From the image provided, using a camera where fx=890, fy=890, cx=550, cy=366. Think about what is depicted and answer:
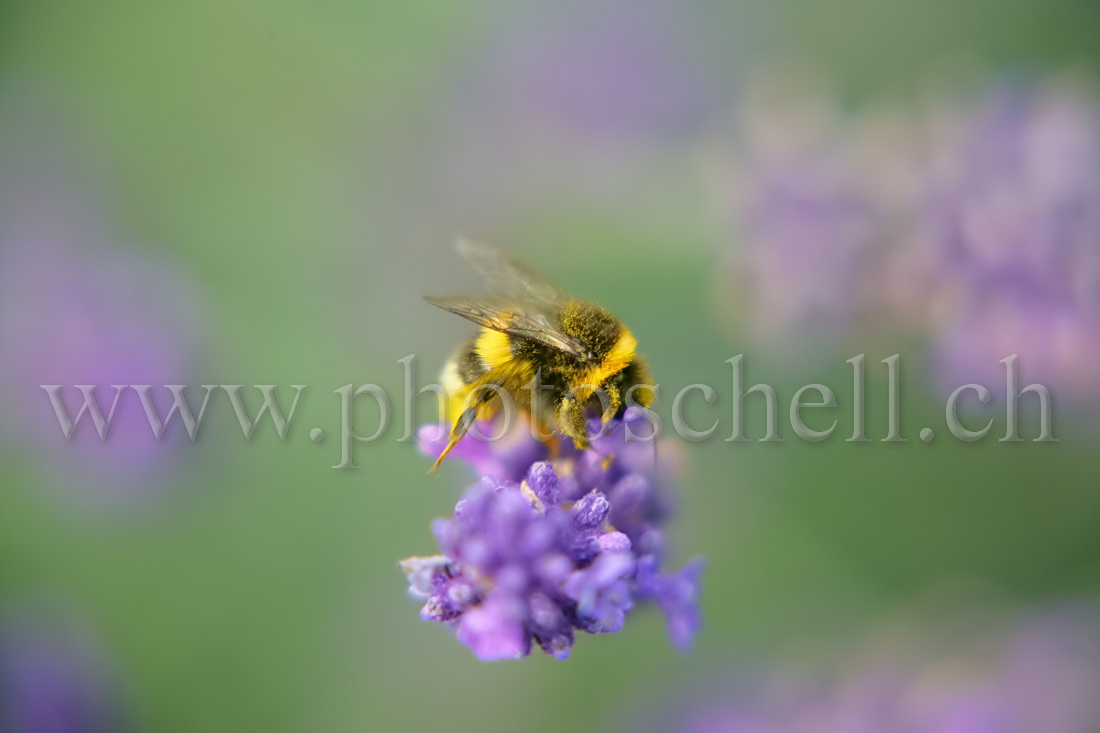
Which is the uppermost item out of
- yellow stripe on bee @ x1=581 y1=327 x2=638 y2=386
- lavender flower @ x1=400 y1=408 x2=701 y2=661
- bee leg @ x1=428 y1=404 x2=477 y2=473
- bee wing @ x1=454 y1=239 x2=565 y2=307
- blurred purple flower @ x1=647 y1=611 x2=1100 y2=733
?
bee wing @ x1=454 y1=239 x2=565 y2=307

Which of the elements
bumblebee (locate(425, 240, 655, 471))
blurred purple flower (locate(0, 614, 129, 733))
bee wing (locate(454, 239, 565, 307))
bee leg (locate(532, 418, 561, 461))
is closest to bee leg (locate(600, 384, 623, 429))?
bumblebee (locate(425, 240, 655, 471))

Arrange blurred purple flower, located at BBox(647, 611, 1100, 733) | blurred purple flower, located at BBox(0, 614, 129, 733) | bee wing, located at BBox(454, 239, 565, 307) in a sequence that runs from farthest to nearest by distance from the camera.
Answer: blurred purple flower, located at BBox(0, 614, 129, 733), blurred purple flower, located at BBox(647, 611, 1100, 733), bee wing, located at BBox(454, 239, 565, 307)

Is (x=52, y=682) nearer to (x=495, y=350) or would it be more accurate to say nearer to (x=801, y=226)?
(x=495, y=350)

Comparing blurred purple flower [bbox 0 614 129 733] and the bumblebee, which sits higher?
the bumblebee

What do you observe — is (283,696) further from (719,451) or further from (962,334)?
(962,334)

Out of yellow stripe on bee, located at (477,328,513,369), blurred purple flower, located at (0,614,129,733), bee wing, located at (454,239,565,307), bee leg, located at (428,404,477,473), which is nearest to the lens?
bee leg, located at (428,404,477,473)

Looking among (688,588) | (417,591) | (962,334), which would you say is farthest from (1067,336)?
(417,591)

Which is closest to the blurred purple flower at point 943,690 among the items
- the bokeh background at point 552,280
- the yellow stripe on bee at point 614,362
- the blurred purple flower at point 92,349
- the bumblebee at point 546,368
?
the bokeh background at point 552,280

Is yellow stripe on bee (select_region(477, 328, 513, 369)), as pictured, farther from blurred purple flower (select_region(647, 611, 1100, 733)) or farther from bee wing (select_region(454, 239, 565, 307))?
blurred purple flower (select_region(647, 611, 1100, 733))
